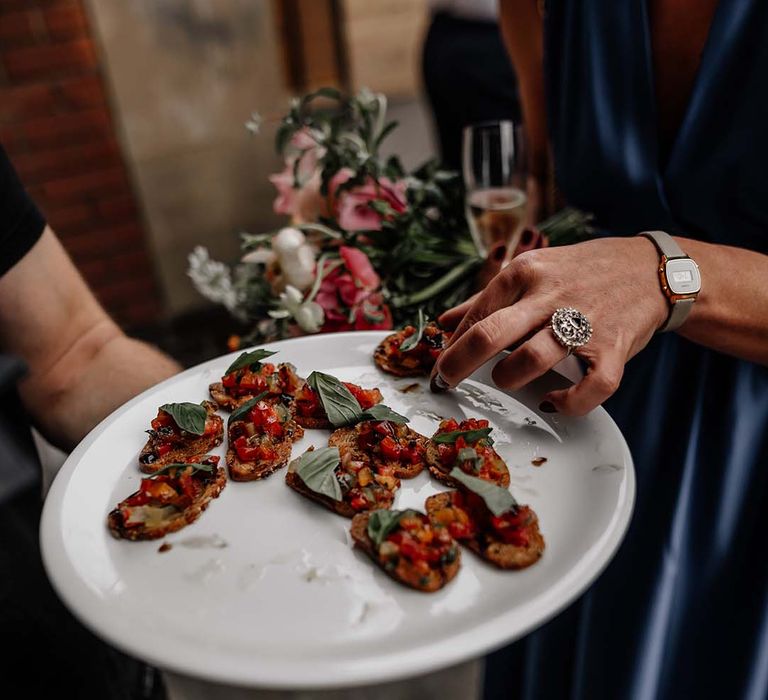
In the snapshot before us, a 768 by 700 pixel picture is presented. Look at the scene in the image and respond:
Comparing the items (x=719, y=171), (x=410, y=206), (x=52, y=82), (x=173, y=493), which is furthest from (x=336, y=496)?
(x=52, y=82)

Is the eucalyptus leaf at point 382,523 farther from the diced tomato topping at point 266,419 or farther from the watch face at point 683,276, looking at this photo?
the watch face at point 683,276

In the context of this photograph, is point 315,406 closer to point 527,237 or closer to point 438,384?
point 438,384

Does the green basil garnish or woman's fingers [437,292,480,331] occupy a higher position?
woman's fingers [437,292,480,331]

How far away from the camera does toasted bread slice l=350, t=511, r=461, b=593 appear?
64 cm

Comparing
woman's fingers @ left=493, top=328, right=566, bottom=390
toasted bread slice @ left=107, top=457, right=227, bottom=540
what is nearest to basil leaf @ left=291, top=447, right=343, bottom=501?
toasted bread slice @ left=107, top=457, right=227, bottom=540

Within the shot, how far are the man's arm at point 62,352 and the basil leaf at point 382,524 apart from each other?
1.96ft

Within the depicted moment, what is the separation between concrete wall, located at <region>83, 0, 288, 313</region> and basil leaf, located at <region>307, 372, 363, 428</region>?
321 centimetres

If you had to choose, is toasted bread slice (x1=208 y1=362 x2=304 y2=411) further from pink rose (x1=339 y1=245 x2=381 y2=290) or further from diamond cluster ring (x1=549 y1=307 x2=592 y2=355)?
diamond cluster ring (x1=549 y1=307 x2=592 y2=355)

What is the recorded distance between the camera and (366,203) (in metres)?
1.10

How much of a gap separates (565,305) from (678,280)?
0.65ft

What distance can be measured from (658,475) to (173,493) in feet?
2.77

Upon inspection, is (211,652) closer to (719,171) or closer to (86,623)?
(86,623)

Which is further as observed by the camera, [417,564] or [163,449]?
[163,449]

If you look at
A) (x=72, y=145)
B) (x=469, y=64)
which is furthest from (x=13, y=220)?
(x=72, y=145)
